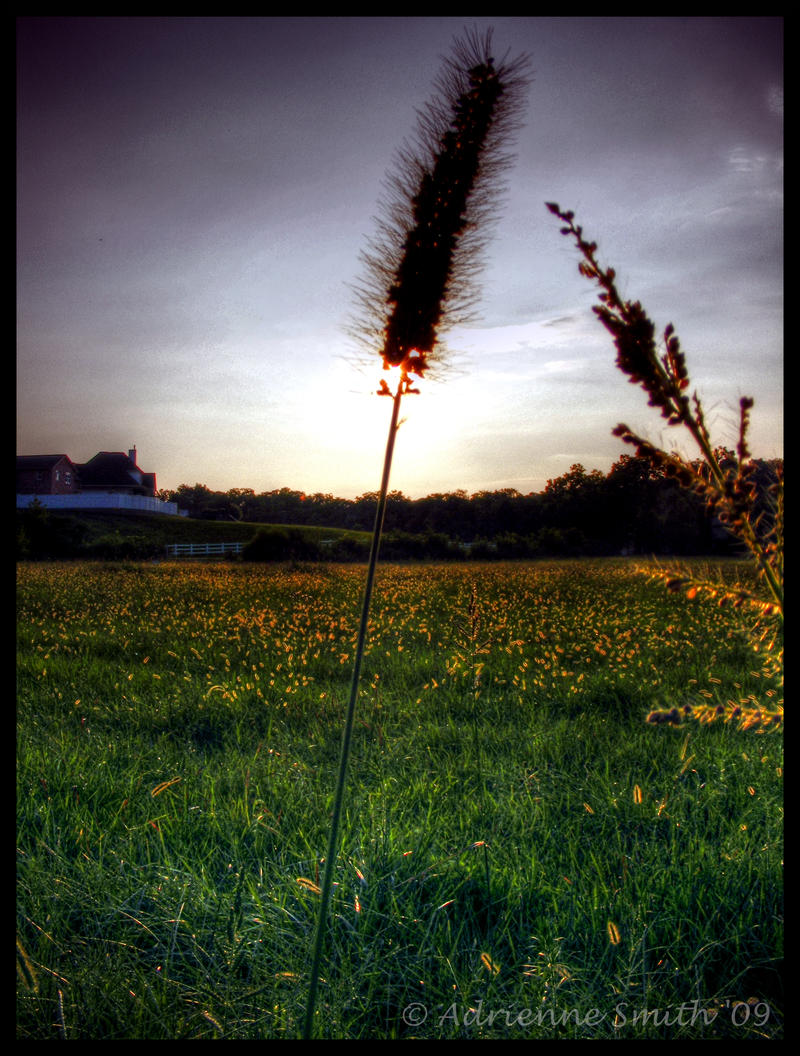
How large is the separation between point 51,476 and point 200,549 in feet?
27.8

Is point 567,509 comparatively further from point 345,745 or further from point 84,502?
point 84,502

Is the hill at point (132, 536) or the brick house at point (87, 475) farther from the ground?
the brick house at point (87, 475)

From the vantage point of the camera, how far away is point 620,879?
221 centimetres

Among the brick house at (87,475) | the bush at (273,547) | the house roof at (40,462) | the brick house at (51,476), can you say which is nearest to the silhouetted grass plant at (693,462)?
the brick house at (87,475)

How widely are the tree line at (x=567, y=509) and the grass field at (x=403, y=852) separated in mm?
845

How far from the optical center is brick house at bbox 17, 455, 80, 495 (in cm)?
452

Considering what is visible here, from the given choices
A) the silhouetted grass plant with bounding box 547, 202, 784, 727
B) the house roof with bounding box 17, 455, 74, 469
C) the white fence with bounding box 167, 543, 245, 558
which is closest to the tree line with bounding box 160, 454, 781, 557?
the silhouetted grass plant with bounding box 547, 202, 784, 727

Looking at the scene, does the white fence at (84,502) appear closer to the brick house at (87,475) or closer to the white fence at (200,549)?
the brick house at (87,475)

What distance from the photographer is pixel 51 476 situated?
455 cm

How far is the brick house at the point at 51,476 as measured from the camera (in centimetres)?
452

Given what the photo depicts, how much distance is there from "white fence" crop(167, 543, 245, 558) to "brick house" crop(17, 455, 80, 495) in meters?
5.63

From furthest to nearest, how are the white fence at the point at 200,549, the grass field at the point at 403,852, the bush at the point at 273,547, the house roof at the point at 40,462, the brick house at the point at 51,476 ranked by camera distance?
the bush at the point at 273,547, the white fence at the point at 200,549, the brick house at the point at 51,476, the house roof at the point at 40,462, the grass field at the point at 403,852

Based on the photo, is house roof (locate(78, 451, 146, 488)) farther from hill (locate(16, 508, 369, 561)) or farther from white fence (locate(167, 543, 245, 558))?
white fence (locate(167, 543, 245, 558))

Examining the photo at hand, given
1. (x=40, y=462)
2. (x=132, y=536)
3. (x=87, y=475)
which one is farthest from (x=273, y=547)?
(x=40, y=462)
